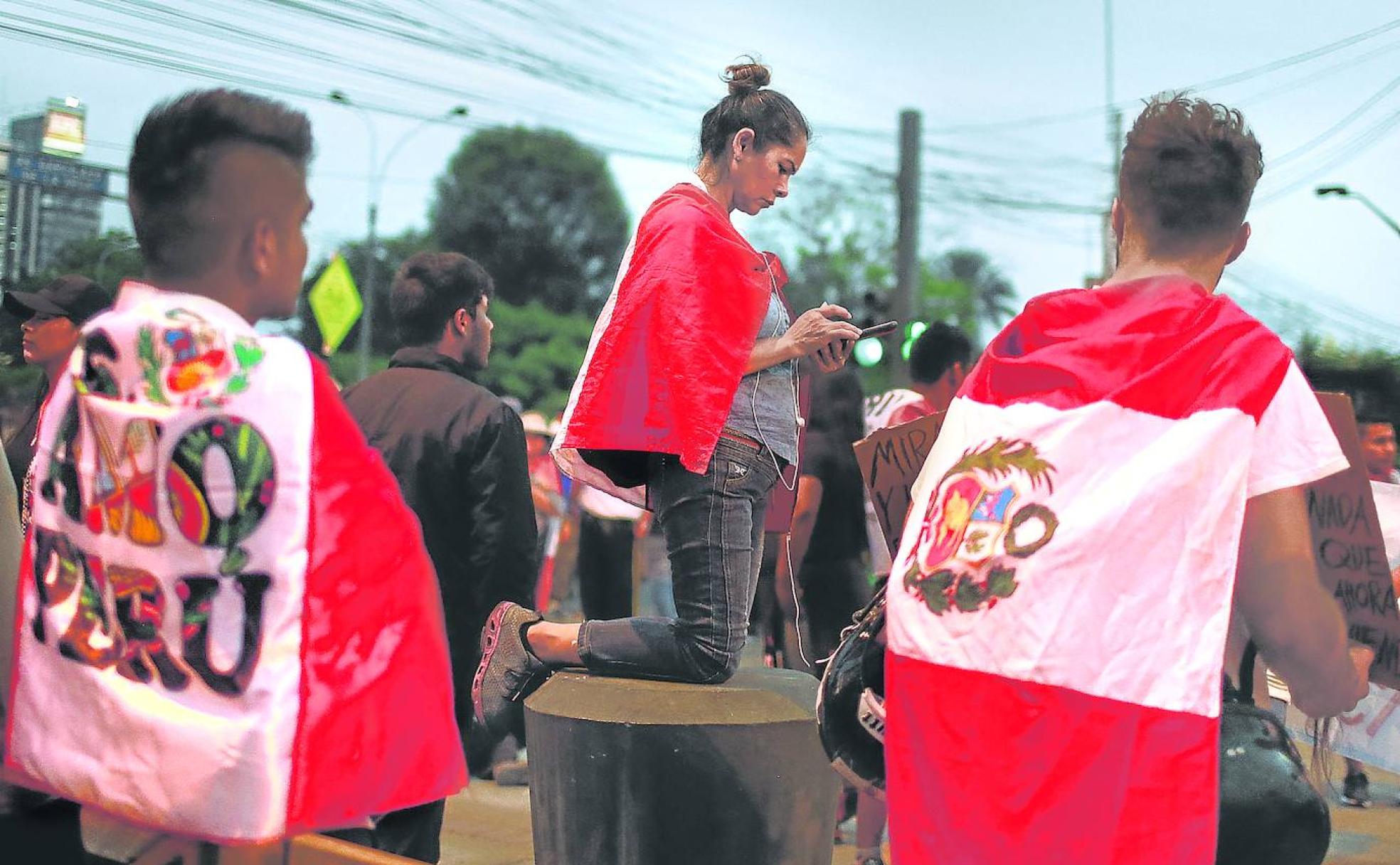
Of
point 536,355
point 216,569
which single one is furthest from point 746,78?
point 536,355

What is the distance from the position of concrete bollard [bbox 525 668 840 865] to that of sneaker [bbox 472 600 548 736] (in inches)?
6.4

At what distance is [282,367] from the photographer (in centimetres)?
188

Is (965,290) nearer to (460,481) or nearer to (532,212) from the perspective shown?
(532,212)

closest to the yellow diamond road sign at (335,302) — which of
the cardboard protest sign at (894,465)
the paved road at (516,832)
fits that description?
the paved road at (516,832)

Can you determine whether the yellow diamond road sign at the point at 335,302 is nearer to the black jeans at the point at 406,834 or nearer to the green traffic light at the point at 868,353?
the green traffic light at the point at 868,353

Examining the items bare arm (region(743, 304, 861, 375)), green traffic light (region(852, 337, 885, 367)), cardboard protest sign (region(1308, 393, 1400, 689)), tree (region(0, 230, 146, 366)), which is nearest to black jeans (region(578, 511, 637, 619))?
green traffic light (region(852, 337, 885, 367))

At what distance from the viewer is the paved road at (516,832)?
5332 mm

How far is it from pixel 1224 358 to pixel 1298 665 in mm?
470

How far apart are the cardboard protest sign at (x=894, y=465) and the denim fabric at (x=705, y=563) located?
50 centimetres

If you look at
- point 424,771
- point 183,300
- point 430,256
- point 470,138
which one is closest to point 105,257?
point 430,256

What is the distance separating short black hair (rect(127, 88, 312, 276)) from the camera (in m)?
1.99

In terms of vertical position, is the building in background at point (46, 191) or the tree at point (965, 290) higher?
the tree at point (965, 290)

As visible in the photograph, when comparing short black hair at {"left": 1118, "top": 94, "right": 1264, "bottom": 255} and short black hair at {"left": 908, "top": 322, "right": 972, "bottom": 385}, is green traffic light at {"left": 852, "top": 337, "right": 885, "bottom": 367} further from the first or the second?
short black hair at {"left": 1118, "top": 94, "right": 1264, "bottom": 255}

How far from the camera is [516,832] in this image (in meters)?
5.71
